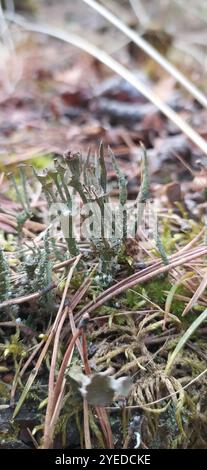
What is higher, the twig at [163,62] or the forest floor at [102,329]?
the twig at [163,62]

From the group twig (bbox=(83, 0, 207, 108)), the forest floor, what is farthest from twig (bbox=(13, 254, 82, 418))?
twig (bbox=(83, 0, 207, 108))

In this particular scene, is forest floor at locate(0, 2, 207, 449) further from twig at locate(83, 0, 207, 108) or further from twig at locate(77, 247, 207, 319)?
twig at locate(83, 0, 207, 108)

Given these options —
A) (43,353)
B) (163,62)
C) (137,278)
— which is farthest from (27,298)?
(163,62)

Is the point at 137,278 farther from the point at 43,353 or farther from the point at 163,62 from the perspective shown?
the point at 163,62

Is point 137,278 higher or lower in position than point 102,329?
higher

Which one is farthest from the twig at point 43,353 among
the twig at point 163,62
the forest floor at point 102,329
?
the twig at point 163,62

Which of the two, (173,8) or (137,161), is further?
(173,8)

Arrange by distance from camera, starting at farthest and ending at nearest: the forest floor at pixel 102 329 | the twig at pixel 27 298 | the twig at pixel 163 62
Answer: the twig at pixel 163 62 < the twig at pixel 27 298 < the forest floor at pixel 102 329

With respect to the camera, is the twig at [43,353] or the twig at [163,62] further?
the twig at [163,62]

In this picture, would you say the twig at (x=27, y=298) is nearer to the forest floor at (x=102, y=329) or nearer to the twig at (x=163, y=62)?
the forest floor at (x=102, y=329)
